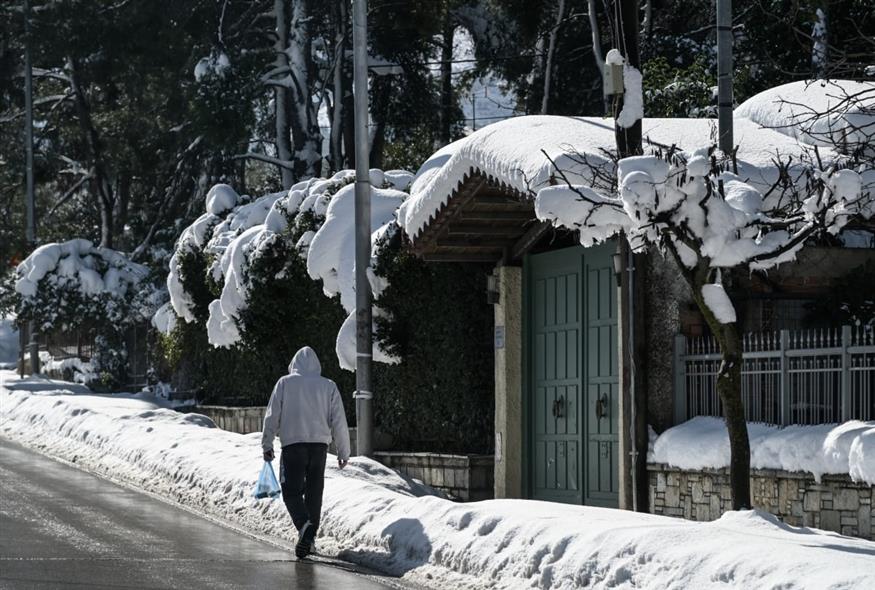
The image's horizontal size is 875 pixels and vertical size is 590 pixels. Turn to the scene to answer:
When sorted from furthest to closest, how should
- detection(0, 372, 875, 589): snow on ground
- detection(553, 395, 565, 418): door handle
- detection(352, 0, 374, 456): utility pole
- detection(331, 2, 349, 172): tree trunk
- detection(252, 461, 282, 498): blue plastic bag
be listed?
detection(331, 2, 349, 172): tree trunk → detection(352, 0, 374, 456): utility pole → detection(553, 395, 565, 418): door handle → detection(252, 461, 282, 498): blue plastic bag → detection(0, 372, 875, 589): snow on ground

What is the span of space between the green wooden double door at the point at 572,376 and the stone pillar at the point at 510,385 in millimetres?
115

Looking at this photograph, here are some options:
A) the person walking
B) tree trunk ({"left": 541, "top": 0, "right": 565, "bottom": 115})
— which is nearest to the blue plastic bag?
the person walking

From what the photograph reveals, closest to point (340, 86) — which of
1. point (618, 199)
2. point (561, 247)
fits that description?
point (561, 247)

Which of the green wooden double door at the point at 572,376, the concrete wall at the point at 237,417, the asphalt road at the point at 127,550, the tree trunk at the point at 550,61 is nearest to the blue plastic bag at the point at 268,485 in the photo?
the asphalt road at the point at 127,550

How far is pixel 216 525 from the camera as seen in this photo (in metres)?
15.5

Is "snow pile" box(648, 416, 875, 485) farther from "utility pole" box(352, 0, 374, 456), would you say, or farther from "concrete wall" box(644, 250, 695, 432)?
"utility pole" box(352, 0, 374, 456)

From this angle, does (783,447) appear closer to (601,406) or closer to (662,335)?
(662,335)

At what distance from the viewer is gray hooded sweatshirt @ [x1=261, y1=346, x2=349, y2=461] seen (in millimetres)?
13438

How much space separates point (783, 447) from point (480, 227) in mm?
6137

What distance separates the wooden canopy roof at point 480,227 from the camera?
17.1 meters

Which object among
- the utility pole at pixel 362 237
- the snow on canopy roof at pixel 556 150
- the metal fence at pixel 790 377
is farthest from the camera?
the utility pole at pixel 362 237

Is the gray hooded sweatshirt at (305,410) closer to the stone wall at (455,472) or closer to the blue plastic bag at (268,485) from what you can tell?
the blue plastic bag at (268,485)

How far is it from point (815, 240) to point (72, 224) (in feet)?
148

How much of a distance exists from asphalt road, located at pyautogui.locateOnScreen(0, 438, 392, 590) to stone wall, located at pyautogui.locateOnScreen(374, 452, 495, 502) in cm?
371
